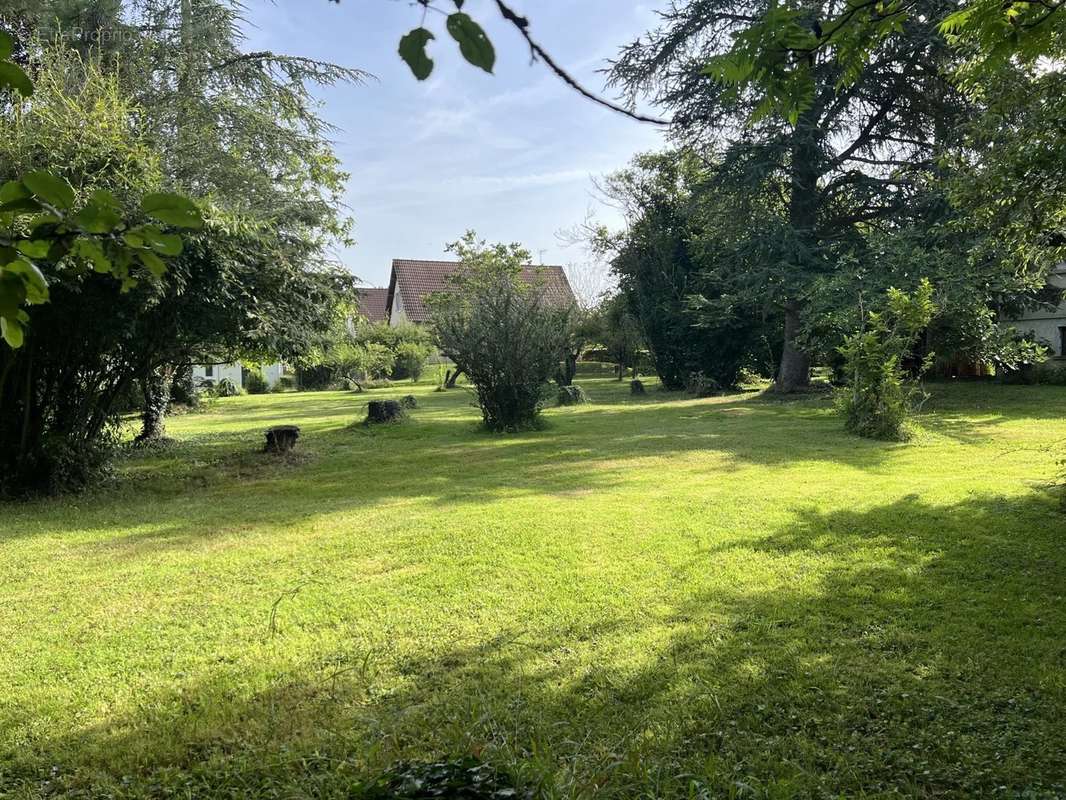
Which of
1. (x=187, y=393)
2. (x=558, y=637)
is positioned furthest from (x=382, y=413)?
(x=558, y=637)

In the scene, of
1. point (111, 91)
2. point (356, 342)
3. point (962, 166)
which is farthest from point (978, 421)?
point (356, 342)

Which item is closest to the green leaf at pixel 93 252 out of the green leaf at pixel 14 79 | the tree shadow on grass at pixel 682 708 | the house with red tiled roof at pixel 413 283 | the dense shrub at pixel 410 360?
the green leaf at pixel 14 79

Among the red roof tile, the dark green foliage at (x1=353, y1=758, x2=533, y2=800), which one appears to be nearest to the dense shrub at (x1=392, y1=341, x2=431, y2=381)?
the red roof tile

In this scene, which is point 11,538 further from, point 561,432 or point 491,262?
point 491,262

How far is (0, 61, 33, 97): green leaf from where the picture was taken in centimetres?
97

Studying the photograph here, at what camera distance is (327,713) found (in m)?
2.94

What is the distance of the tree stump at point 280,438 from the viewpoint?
10.9 metres

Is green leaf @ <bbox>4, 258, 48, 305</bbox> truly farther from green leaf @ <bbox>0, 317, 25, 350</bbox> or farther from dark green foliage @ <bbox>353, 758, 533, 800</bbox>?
dark green foliage @ <bbox>353, 758, 533, 800</bbox>

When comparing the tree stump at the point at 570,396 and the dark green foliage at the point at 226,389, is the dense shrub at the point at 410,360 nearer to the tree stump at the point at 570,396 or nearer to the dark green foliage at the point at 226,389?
the dark green foliage at the point at 226,389

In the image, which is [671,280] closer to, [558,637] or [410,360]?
[410,360]

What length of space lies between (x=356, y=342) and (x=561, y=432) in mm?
20906

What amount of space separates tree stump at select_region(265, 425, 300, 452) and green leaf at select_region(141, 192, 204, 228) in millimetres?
Answer: 10435

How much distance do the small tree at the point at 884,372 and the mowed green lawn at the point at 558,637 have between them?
2499 millimetres

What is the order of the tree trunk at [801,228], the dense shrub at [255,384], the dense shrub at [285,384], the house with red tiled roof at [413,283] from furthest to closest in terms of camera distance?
the house with red tiled roof at [413,283] < the dense shrub at [285,384] < the dense shrub at [255,384] < the tree trunk at [801,228]
